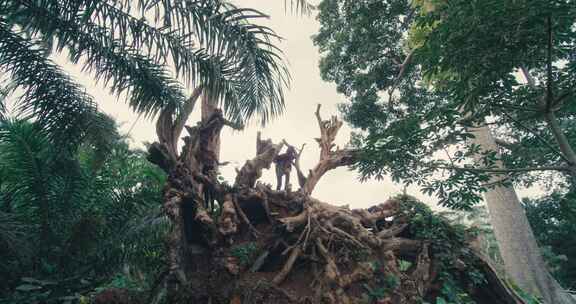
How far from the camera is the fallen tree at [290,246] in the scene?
386 cm

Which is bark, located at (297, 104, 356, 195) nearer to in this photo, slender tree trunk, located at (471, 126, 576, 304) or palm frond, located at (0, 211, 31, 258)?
slender tree trunk, located at (471, 126, 576, 304)

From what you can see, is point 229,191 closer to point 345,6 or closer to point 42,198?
point 42,198

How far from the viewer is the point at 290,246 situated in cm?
448

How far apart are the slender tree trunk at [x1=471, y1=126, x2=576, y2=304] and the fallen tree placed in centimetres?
197

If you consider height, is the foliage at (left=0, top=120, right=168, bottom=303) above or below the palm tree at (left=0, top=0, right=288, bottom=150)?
below

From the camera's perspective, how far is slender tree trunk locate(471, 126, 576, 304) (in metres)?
5.62

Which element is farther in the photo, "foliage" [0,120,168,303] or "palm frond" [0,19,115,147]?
"foliage" [0,120,168,303]

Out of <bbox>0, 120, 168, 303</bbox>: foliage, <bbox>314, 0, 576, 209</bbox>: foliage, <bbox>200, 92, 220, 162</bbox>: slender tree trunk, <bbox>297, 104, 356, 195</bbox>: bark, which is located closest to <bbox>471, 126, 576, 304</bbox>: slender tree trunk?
<bbox>314, 0, 576, 209</bbox>: foliage

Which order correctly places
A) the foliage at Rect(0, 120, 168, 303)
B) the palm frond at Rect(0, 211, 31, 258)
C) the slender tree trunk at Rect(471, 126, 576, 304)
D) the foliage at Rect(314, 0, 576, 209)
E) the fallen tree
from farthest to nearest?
1. the slender tree trunk at Rect(471, 126, 576, 304)
2. the foliage at Rect(0, 120, 168, 303)
3. the fallen tree
4. the palm frond at Rect(0, 211, 31, 258)
5. the foliage at Rect(314, 0, 576, 209)

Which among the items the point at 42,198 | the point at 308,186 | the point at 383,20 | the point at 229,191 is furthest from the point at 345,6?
the point at 42,198

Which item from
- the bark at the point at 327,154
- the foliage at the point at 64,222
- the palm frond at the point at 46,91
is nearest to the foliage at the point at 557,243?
the bark at the point at 327,154

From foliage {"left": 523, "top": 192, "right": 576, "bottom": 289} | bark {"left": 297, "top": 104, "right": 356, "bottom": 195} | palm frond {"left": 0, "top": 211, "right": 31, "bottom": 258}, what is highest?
bark {"left": 297, "top": 104, "right": 356, "bottom": 195}

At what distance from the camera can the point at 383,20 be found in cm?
818

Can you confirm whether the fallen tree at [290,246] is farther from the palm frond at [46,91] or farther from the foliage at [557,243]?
the foliage at [557,243]
